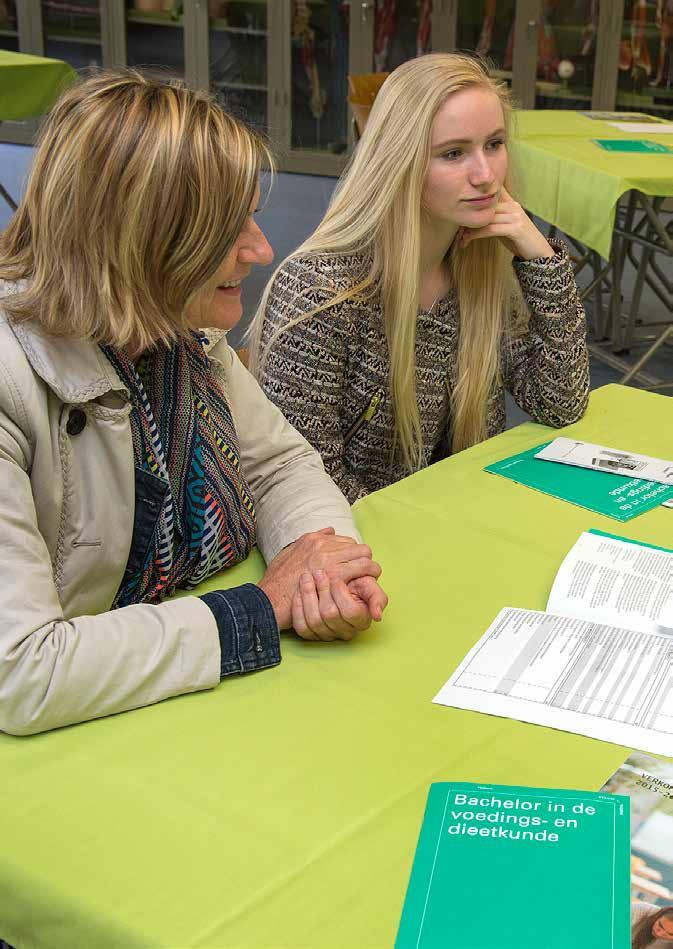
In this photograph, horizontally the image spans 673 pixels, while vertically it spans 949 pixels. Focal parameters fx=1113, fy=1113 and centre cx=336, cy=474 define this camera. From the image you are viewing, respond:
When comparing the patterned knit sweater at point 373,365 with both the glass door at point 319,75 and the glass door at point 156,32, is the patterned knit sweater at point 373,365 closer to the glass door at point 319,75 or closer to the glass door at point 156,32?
the glass door at point 319,75

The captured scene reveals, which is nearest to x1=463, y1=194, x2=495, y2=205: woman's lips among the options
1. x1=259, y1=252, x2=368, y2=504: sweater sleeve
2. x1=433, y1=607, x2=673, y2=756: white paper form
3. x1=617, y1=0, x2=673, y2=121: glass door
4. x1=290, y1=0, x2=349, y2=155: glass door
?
x1=259, y1=252, x2=368, y2=504: sweater sleeve

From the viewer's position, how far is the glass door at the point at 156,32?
7.90 meters

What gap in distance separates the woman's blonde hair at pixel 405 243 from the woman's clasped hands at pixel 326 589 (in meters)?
0.69

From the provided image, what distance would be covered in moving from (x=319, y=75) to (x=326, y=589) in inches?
279

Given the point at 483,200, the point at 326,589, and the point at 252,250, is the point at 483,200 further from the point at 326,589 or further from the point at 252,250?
the point at 326,589

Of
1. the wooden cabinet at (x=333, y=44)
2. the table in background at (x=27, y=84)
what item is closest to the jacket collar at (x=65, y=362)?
the table in background at (x=27, y=84)

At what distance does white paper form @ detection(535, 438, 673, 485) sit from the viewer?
1.76 m

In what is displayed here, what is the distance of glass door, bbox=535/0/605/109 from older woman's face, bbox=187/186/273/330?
6.44 m

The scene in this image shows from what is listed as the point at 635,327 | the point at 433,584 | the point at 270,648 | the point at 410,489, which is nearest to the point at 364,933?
the point at 270,648

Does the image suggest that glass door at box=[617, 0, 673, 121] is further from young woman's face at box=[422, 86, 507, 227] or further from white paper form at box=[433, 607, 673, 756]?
white paper form at box=[433, 607, 673, 756]

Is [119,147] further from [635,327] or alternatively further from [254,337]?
[635,327]

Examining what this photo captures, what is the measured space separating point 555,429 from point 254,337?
582 millimetres

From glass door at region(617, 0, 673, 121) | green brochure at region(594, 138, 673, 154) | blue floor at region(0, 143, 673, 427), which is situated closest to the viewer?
green brochure at region(594, 138, 673, 154)

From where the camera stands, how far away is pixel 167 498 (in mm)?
1358
